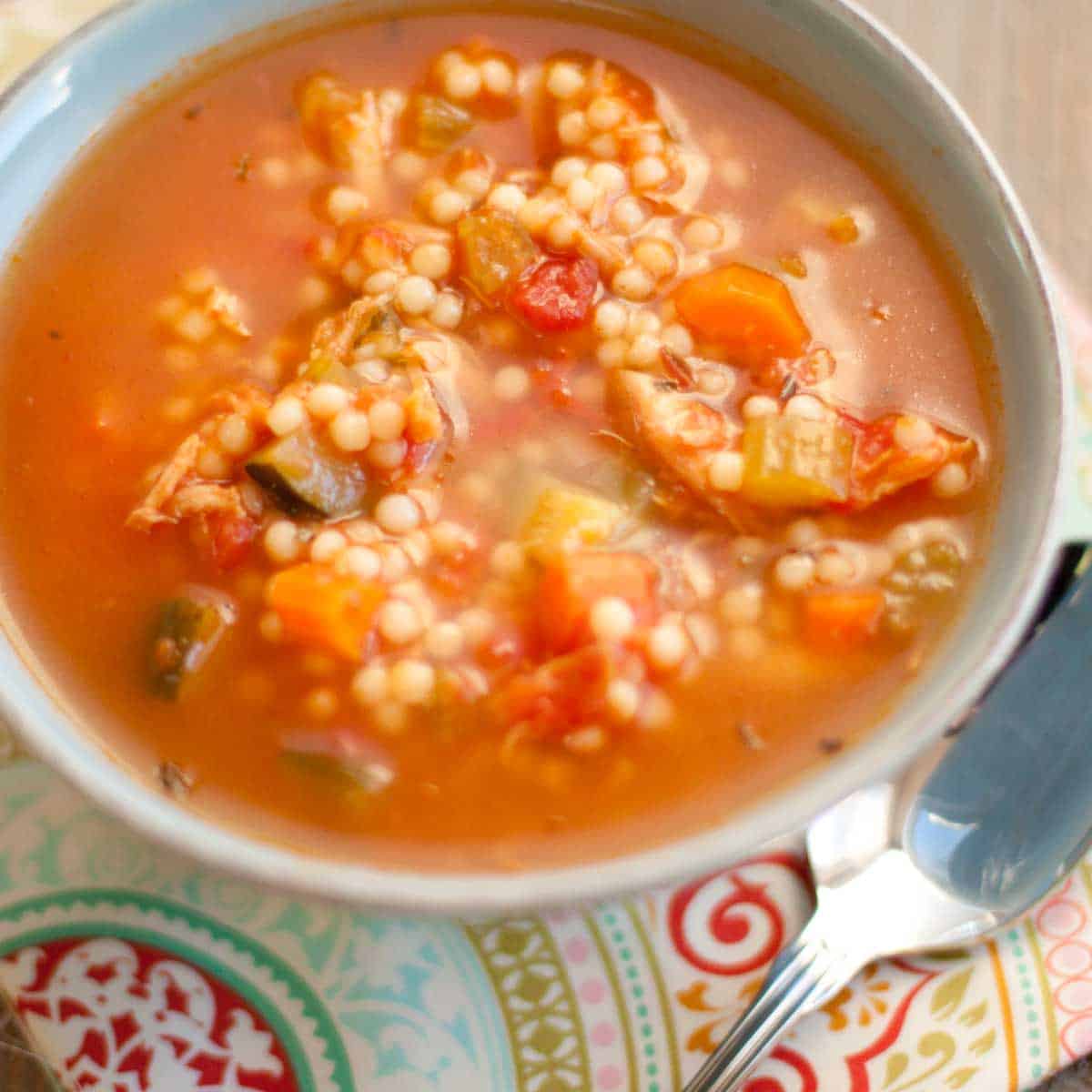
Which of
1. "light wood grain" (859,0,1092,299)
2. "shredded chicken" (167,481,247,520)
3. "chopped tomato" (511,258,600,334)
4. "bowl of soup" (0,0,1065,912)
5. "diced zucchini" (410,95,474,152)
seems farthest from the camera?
"light wood grain" (859,0,1092,299)


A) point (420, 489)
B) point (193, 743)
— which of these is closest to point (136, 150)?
point (420, 489)

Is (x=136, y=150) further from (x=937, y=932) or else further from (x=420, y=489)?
(x=937, y=932)

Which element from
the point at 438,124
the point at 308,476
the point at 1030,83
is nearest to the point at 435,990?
the point at 308,476

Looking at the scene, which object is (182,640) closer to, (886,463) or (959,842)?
(886,463)

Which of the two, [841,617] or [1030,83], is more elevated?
[1030,83]

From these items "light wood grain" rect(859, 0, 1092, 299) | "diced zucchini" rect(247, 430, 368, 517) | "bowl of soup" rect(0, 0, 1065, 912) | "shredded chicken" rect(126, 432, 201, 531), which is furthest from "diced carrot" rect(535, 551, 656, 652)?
"light wood grain" rect(859, 0, 1092, 299)

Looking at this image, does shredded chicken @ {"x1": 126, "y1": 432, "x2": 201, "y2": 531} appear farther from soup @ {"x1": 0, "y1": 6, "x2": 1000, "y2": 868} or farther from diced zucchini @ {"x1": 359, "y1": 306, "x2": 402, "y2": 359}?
diced zucchini @ {"x1": 359, "y1": 306, "x2": 402, "y2": 359}
